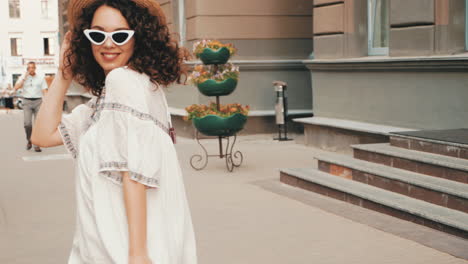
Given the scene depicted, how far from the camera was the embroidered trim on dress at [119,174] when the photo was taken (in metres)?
2.38

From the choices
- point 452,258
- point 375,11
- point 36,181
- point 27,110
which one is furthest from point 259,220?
point 27,110

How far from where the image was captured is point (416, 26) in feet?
35.4

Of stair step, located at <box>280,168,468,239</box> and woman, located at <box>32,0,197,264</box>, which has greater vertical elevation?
woman, located at <box>32,0,197,264</box>

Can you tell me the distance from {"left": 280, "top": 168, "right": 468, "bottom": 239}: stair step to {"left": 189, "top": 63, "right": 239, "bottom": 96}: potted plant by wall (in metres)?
2.29

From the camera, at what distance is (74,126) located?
9.01 ft

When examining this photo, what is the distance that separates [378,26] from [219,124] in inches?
136

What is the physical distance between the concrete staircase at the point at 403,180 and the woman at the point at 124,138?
4.44 metres

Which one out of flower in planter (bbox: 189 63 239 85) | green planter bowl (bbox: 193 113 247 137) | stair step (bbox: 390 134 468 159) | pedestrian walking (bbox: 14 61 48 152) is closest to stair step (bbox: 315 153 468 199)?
stair step (bbox: 390 134 468 159)

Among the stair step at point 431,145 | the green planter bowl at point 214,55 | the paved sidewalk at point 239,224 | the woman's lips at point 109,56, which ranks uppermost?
the green planter bowl at point 214,55

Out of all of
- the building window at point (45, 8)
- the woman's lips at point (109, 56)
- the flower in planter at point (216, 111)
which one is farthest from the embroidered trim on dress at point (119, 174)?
the building window at point (45, 8)

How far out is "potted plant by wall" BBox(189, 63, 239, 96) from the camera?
11.5 m

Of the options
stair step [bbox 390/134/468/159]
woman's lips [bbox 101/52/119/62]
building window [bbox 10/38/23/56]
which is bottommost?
stair step [bbox 390/134/468/159]

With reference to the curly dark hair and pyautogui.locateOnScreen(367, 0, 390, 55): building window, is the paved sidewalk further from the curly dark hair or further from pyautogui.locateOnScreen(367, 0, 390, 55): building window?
the curly dark hair

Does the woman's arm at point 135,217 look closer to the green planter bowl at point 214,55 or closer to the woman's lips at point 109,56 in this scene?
the woman's lips at point 109,56
